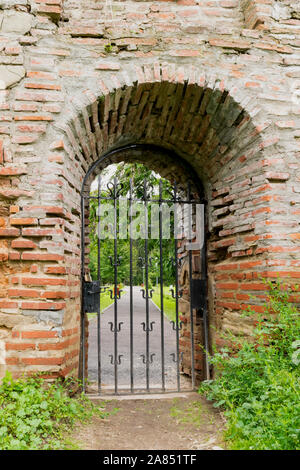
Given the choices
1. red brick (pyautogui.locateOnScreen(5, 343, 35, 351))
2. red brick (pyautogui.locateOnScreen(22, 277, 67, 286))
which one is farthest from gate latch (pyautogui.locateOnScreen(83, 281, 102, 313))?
red brick (pyautogui.locateOnScreen(5, 343, 35, 351))

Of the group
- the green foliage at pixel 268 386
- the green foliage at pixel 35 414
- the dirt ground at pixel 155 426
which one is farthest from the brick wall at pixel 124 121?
the dirt ground at pixel 155 426

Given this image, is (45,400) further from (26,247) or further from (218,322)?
(218,322)

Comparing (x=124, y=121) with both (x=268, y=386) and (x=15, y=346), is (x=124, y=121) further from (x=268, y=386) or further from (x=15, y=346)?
(x=268, y=386)

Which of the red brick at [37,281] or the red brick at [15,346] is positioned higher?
the red brick at [37,281]

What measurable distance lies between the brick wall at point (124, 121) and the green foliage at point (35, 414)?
158 mm

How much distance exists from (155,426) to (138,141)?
299 cm

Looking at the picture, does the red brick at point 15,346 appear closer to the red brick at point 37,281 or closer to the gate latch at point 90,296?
the red brick at point 37,281

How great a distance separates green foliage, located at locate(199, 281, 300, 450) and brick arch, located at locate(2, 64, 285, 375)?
0.28m

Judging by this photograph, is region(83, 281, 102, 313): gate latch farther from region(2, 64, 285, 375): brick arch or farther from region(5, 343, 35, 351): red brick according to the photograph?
region(5, 343, 35, 351): red brick

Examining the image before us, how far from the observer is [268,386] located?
252cm

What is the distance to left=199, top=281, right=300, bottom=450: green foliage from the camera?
7.32 ft

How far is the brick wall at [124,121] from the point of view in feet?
10.0
